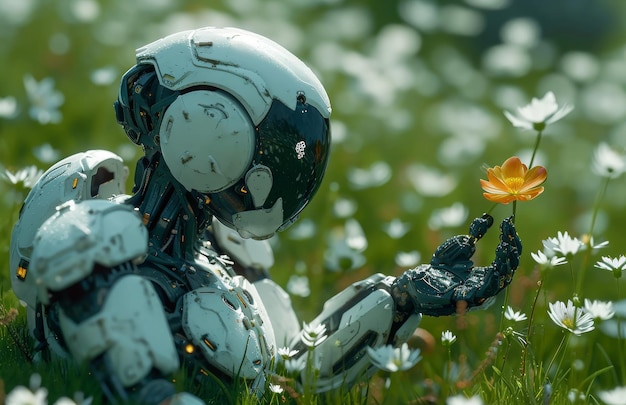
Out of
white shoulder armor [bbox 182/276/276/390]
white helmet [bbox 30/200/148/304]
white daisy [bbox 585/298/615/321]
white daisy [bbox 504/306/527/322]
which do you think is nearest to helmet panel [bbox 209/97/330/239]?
white shoulder armor [bbox 182/276/276/390]

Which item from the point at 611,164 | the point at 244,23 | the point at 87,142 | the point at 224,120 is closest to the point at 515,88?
the point at 244,23

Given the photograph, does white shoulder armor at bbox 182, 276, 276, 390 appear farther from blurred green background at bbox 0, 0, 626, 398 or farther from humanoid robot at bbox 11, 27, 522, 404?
blurred green background at bbox 0, 0, 626, 398

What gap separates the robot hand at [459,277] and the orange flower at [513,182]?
74 mm

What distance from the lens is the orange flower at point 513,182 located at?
223cm

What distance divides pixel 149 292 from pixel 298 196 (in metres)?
0.46

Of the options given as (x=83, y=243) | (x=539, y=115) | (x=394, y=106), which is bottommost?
(x=394, y=106)

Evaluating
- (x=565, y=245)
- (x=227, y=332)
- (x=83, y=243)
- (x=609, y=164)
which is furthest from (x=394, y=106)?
(x=83, y=243)

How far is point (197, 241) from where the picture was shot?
96.0 inches

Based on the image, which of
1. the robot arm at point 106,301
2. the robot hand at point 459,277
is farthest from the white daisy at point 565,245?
the robot arm at point 106,301

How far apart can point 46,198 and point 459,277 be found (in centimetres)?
99

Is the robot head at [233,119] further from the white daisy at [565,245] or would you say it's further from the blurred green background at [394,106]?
the blurred green background at [394,106]

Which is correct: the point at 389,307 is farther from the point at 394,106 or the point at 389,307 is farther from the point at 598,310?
the point at 394,106

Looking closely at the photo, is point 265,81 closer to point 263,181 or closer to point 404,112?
point 263,181

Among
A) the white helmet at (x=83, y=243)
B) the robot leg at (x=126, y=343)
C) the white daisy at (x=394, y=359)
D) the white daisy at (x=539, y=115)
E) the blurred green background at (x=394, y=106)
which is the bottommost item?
the blurred green background at (x=394, y=106)
